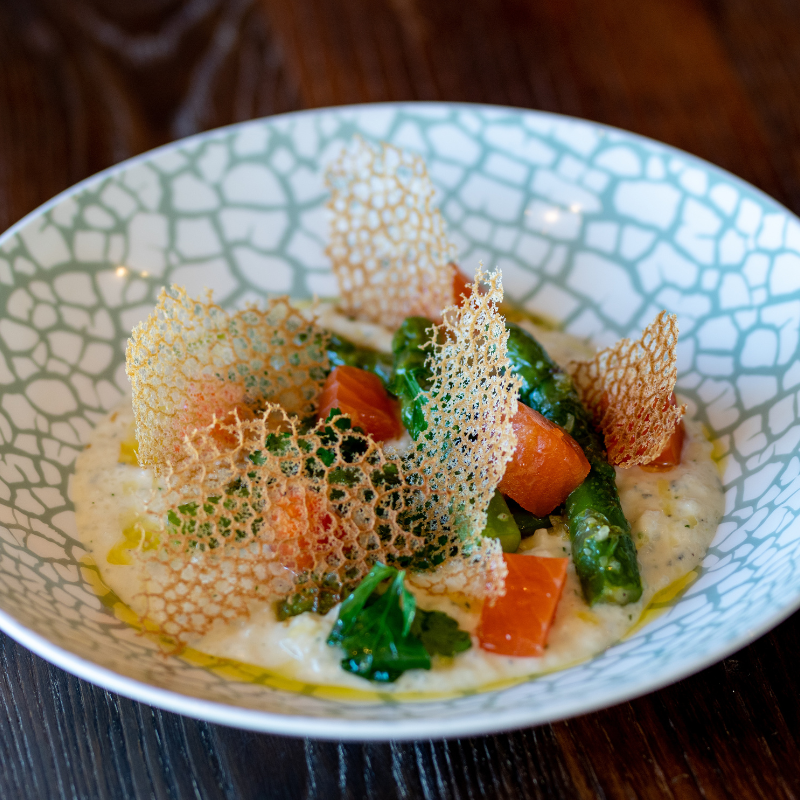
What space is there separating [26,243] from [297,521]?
66.1 inches

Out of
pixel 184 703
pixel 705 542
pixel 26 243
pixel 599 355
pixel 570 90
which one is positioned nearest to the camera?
pixel 184 703

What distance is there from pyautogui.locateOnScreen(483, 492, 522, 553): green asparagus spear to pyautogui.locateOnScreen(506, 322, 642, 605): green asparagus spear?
0.60 ft

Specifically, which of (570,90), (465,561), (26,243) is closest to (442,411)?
(465,561)

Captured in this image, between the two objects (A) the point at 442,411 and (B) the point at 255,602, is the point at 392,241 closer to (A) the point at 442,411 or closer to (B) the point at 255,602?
(A) the point at 442,411

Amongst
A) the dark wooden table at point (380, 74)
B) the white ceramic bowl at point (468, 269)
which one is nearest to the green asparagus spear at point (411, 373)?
the white ceramic bowl at point (468, 269)

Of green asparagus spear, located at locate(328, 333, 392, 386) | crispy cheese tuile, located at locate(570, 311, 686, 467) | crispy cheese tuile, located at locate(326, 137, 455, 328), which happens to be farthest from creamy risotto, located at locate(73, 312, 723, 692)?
crispy cheese tuile, located at locate(326, 137, 455, 328)

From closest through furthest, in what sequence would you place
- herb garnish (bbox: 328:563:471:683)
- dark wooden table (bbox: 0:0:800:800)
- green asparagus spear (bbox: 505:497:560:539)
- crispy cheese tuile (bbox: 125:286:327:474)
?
herb garnish (bbox: 328:563:471:683) < green asparagus spear (bbox: 505:497:560:539) < crispy cheese tuile (bbox: 125:286:327:474) < dark wooden table (bbox: 0:0:800:800)

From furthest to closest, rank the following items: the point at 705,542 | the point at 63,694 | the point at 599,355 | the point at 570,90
Result: the point at 570,90, the point at 599,355, the point at 705,542, the point at 63,694

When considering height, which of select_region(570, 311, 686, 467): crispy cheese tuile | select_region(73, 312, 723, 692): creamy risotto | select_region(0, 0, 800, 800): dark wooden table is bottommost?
select_region(73, 312, 723, 692): creamy risotto

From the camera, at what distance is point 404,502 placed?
8.34 ft

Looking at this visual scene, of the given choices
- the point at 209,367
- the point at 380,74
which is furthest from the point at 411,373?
the point at 380,74

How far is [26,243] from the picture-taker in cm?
319

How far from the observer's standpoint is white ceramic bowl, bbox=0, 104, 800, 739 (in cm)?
206

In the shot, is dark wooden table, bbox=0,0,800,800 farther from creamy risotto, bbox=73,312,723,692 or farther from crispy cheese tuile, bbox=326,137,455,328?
crispy cheese tuile, bbox=326,137,455,328
